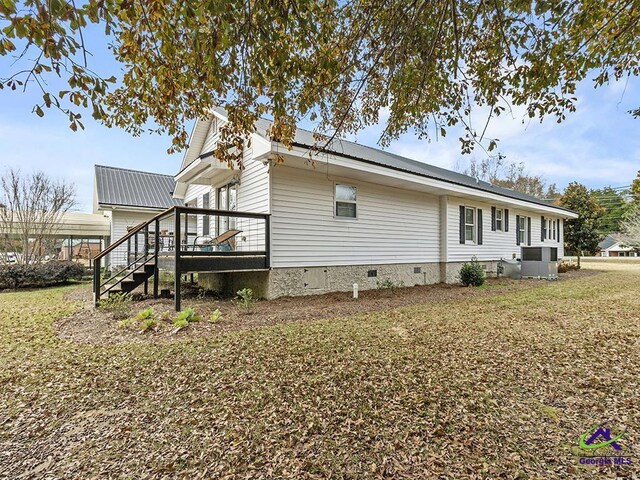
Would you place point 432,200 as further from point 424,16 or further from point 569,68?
point 424,16

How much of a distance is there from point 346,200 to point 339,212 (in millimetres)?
440

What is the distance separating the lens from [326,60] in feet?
12.4

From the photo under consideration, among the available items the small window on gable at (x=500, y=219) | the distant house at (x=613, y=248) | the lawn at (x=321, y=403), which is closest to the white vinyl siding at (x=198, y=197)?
the lawn at (x=321, y=403)

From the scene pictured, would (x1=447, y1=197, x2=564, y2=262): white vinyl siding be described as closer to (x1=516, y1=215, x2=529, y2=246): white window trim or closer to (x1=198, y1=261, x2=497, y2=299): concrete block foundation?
(x1=516, y1=215, x2=529, y2=246): white window trim

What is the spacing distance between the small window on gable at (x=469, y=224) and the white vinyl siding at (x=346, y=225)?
1.72 metres

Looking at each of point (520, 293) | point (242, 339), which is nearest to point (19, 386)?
point (242, 339)

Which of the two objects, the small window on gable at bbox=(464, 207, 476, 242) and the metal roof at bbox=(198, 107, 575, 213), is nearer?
the metal roof at bbox=(198, 107, 575, 213)

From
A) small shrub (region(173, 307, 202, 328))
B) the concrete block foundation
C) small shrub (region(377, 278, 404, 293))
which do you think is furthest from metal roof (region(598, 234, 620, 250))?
small shrub (region(173, 307, 202, 328))

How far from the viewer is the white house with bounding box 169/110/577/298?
328 inches

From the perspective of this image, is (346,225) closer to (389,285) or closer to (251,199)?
(389,285)

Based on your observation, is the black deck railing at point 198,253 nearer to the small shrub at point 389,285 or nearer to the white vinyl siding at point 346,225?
the white vinyl siding at point 346,225

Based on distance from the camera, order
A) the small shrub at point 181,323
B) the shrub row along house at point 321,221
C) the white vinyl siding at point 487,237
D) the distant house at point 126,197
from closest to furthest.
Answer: the small shrub at point 181,323
the shrub row along house at point 321,221
the white vinyl siding at point 487,237
the distant house at point 126,197

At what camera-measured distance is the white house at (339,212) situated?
8336 millimetres

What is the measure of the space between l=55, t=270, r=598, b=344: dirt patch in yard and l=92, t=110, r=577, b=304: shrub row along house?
85 cm
